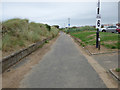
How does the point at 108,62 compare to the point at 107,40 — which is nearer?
the point at 108,62

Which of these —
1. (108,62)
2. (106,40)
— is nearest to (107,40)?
(106,40)

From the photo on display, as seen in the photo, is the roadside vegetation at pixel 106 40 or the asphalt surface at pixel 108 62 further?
the roadside vegetation at pixel 106 40

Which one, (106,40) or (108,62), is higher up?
(106,40)

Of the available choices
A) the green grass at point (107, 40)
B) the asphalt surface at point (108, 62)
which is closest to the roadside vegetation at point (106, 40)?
the green grass at point (107, 40)

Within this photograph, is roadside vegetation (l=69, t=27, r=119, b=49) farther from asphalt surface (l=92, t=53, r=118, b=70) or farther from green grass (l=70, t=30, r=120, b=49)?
asphalt surface (l=92, t=53, r=118, b=70)

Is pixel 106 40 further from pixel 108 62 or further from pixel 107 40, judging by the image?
pixel 108 62

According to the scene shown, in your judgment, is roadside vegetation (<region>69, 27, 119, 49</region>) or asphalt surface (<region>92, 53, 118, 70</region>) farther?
roadside vegetation (<region>69, 27, 119, 49</region>)

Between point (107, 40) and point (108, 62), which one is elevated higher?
point (107, 40)

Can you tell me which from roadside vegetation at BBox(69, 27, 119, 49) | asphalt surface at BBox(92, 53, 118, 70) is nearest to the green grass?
roadside vegetation at BBox(69, 27, 119, 49)

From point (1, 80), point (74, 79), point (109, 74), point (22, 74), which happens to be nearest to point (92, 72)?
point (109, 74)

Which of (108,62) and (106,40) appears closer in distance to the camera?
(108,62)

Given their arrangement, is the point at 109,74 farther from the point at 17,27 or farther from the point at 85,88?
the point at 17,27

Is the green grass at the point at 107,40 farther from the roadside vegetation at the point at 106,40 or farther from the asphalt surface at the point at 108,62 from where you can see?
the asphalt surface at the point at 108,62

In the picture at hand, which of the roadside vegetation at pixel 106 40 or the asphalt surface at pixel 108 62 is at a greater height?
the roadside vegetation at pixel 106 40
